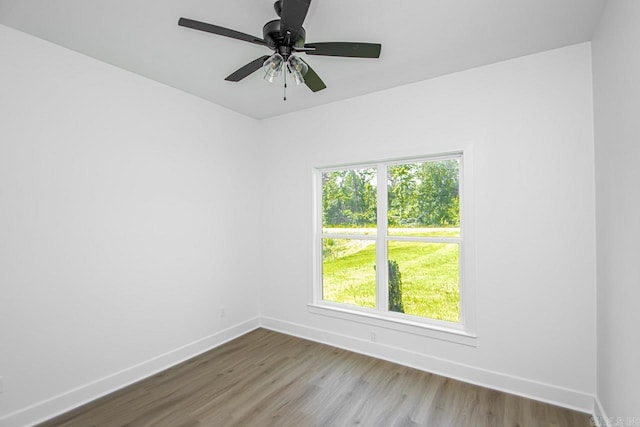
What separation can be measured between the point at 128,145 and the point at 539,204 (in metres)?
3.52

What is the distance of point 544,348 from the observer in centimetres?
234

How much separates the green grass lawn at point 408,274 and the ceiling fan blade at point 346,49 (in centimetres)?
179

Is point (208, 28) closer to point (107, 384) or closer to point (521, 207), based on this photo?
point (521, 207)

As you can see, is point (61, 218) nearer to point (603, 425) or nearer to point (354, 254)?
point (354, 254)

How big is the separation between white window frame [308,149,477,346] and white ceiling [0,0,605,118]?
2.81 ft

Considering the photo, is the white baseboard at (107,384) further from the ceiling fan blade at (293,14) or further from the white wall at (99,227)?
the ceiling fan blade at (293,14)

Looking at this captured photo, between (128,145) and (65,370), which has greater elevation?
(128,145)

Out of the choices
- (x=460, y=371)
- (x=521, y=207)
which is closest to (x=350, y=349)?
(x=460, y=371)

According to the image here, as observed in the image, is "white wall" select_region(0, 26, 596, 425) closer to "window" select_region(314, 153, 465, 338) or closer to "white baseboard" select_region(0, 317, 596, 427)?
"white baseboard" select_region(0, 317, 596, 427)

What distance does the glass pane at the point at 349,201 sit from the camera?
131 inches

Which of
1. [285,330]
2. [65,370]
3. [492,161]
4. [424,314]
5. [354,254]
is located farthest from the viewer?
[285,330]

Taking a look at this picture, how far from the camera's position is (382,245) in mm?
3211

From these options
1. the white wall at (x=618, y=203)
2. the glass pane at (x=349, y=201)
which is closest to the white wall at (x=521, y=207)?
the white wall at (x=618, y=203)

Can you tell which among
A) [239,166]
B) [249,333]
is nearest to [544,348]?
[249,333]
